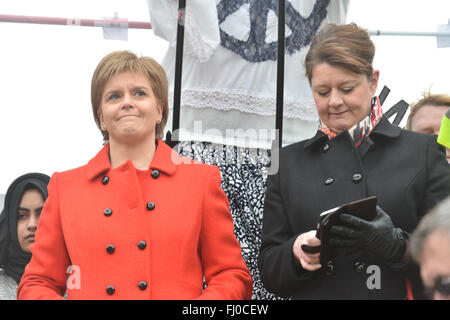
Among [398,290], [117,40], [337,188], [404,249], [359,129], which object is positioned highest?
[117,40]

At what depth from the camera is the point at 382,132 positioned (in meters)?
2.18

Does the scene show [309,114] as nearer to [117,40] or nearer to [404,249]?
[117,40]

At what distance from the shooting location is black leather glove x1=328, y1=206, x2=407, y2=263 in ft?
5.94

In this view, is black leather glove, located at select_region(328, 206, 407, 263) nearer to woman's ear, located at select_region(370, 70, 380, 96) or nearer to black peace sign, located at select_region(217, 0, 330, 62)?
woman's ear, located at select_region(370, 70, 380, 96)

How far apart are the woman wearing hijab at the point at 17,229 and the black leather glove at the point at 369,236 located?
174 centimetres

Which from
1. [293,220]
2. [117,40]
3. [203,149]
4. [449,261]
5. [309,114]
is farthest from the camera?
[117,40]

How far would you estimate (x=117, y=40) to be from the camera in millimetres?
3379

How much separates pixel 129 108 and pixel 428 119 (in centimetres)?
188

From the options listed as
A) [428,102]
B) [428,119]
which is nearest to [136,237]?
[428,119]

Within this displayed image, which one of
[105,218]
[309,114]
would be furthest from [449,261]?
[309,114]

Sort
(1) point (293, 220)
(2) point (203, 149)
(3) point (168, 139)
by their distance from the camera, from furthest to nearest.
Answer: (2) point (203, 149)
(3) point (168, 139)
(1) point (293, 220)

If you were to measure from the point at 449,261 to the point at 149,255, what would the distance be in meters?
0.96

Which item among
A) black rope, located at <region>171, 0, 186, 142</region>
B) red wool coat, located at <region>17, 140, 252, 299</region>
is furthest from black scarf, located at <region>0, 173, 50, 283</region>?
red wool coat, located at <region>17, 140, 252, 299</region>

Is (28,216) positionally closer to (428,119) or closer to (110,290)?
(110,290)
